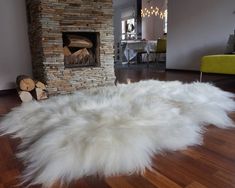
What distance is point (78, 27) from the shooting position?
117 inches

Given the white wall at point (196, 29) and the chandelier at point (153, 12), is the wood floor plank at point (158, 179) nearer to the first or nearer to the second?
the white wall at point (196, 29)

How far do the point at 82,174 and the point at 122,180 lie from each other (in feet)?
0.63

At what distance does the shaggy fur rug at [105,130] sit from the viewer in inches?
41.6

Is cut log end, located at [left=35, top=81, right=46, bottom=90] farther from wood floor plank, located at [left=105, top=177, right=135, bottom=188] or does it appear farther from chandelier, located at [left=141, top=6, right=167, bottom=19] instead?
chandelier, located at [left=141, top=6, right=167, bottom=19]

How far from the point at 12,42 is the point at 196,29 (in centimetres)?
356

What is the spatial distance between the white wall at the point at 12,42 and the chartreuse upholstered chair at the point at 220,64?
2.62m

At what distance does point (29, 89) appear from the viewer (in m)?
2.61

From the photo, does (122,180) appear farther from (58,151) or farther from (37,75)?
(37,75)

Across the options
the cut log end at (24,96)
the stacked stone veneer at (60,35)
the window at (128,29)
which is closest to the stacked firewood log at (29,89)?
the cut log end at (24,96)

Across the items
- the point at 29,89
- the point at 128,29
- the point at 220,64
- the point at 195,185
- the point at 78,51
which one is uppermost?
the point at 128,29

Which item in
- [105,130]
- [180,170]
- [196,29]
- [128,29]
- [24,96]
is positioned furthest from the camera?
[128,29]

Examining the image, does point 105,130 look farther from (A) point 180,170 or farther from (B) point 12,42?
(B) point 12,42

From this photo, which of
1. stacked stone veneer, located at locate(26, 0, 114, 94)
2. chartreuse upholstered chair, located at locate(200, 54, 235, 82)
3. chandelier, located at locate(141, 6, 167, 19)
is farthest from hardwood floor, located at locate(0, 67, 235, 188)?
chandelier, located at locate(141, 6, 167, 19)

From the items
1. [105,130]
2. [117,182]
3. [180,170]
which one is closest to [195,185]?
[180,170]
